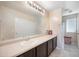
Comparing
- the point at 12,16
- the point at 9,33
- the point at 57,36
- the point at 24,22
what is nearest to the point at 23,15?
the point at 24,22

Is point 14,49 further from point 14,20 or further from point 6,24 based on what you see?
point 14,20

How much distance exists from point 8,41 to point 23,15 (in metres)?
0.93

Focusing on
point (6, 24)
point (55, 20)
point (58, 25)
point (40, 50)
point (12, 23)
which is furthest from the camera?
point (55, 20)

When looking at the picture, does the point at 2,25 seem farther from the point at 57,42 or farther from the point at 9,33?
the point at 57,42

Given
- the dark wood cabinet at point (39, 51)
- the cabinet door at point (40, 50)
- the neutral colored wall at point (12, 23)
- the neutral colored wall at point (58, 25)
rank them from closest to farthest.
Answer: the dark wood cabinet at point (39, 51)
the neutral colored wall at point (12, 23)
the cabinet door at point (40, 50)
the neutral colored wall at point (58, 25)

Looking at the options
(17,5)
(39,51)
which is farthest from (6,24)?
(39,51)

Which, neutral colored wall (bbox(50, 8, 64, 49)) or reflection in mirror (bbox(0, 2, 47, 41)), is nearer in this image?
reflection in mirror (bbox(0, 2, 47, 41))

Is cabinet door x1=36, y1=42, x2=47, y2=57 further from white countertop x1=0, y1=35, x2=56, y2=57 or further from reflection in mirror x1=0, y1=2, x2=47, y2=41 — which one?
reflection in mirror x1=0, y1=2, x2=47, y2=41

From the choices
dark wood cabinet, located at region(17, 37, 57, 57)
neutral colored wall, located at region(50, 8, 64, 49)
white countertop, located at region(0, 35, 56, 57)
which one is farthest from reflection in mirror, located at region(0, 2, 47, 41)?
neutral colored wall, located at region(50, 8, 64, 49)

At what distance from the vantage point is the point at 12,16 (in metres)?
2.01

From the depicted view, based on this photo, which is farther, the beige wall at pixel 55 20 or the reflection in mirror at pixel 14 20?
the beige wall at pixel 55 20

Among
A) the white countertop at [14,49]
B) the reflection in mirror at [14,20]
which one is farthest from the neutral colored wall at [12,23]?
the white countertop at [14,49]

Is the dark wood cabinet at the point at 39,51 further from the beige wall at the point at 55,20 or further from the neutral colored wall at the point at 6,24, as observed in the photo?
the beige wall at the point at 55,20

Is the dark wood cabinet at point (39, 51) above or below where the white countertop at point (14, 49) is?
below
